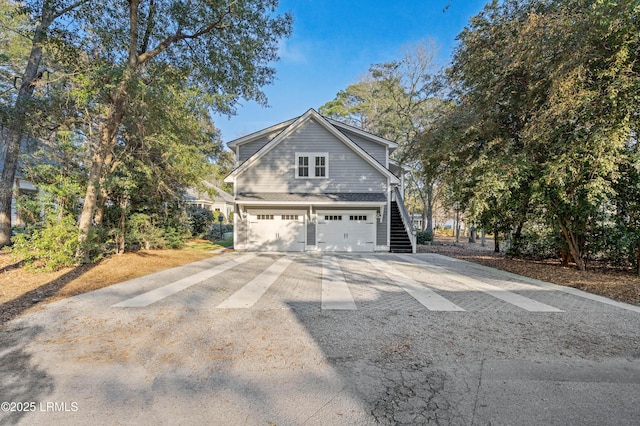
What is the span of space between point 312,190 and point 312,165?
1224 millimetres

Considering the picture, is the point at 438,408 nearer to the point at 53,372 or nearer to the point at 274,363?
the point at 274,363

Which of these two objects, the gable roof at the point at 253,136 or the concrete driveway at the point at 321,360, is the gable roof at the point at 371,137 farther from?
the concrete driveway at the point at 321,360

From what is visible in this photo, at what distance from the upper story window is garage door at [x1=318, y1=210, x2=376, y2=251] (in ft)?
6.43

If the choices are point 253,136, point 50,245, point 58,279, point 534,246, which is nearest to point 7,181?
point 50,245

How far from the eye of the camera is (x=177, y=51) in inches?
394

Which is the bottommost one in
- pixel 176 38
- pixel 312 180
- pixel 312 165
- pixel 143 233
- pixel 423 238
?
pixel 423 238

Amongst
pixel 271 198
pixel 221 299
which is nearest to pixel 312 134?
pixel 271 198

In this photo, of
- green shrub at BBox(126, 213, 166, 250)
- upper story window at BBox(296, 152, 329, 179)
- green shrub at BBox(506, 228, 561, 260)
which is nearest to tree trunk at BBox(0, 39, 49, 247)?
green shrub at BBox(126, 213, 166, 250)

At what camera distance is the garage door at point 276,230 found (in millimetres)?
13766

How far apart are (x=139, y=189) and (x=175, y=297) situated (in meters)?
7.55

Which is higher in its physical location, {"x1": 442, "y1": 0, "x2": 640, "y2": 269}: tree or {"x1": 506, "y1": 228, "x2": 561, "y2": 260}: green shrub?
{"x1": 442, "y1": 0, "x2": 640, "y2": 269}: tree

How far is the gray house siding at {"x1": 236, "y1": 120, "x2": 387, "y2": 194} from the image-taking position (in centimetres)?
1376

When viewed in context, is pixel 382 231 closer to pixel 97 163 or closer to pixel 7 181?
pixel 97 163

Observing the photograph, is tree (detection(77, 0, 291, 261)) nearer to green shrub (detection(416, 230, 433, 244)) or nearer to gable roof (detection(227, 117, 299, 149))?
gable roof (detection(227, 117, 299, 149))
